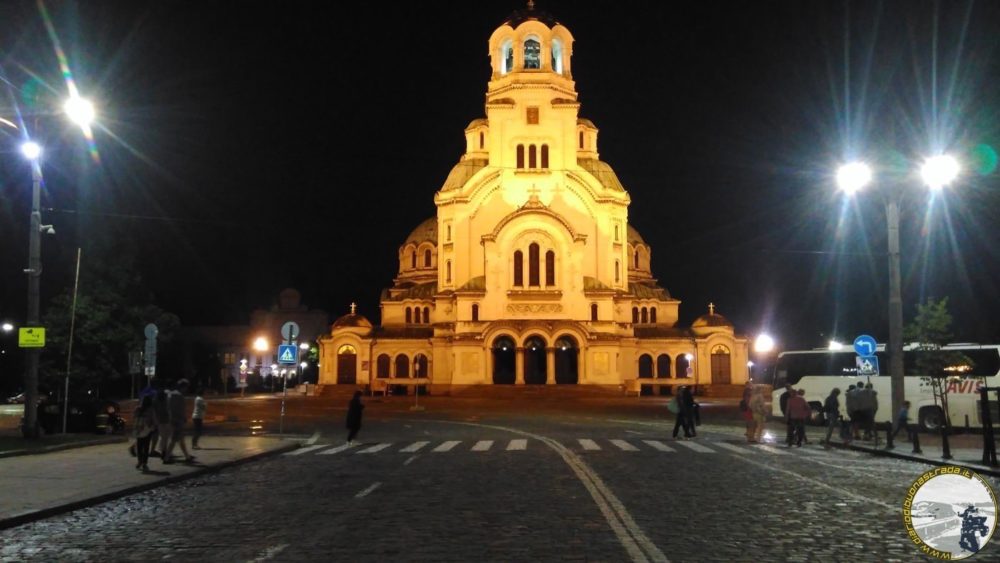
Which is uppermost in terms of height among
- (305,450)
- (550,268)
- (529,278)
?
(550,268)

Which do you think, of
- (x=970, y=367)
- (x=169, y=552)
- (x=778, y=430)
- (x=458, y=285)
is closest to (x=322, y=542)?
(x=169, y=552)

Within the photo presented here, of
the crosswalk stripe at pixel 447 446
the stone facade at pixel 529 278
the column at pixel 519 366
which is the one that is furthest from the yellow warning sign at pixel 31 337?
the stone facade at pixel 529 278

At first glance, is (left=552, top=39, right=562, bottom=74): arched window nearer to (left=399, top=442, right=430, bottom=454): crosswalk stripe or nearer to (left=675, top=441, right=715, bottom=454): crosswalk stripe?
(left=675, top=441, right=715, bottom=454): crosswalk stripe

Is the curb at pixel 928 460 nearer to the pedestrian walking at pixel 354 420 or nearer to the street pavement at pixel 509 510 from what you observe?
the street pavement at pixel 509 510

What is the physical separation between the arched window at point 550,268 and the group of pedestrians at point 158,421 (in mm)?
46965

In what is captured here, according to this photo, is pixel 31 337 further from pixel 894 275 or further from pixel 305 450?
pixel 894 275

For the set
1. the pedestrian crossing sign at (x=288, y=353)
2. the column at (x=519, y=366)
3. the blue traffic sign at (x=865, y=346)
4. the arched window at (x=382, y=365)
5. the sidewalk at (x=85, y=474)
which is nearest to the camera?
the sidewalk at (x=85, y=474)

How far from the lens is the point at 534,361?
65.7 metres

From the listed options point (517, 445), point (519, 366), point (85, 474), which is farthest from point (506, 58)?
point (85, 474)

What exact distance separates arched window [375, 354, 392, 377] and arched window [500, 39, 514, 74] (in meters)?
23.9

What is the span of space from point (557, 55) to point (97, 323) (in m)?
49.1

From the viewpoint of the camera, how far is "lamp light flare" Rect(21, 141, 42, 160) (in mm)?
20672

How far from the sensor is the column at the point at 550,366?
2457 inches

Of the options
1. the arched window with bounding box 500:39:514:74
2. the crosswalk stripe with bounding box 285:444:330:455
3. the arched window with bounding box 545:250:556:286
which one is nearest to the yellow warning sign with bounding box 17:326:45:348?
the crosswalk stripe with bounding box 285:444:330:455
